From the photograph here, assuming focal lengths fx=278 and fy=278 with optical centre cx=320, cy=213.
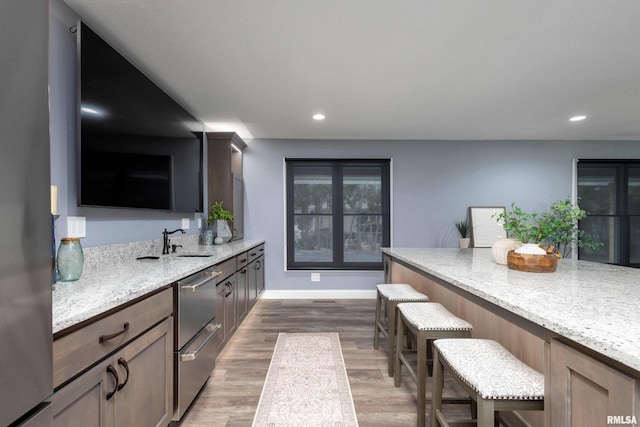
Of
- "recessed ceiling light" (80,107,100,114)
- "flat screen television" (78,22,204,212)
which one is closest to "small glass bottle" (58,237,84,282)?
"flat screen television" (78,22,204,212)

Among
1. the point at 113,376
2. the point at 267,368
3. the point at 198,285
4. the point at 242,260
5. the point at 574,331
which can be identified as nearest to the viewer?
the point at 574,331

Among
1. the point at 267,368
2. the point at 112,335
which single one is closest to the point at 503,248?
the point at 267,368

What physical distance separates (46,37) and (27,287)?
23.5 inches

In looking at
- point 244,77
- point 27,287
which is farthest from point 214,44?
point 27,287

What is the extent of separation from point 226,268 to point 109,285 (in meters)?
1.17

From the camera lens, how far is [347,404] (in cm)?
176

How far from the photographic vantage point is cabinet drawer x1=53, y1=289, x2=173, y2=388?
851mm

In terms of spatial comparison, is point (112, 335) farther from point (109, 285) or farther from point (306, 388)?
point (306, 388)

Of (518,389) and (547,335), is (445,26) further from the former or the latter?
(518,389)

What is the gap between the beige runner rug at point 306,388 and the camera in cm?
163

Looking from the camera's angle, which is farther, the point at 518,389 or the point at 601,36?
the point at 601,36

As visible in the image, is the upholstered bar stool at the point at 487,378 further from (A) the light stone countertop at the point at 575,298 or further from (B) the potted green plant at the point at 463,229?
(B) the potted green plant at the point at 463,229

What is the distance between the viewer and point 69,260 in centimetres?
129

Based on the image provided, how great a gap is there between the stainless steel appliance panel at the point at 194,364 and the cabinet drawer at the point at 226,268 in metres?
0.41
